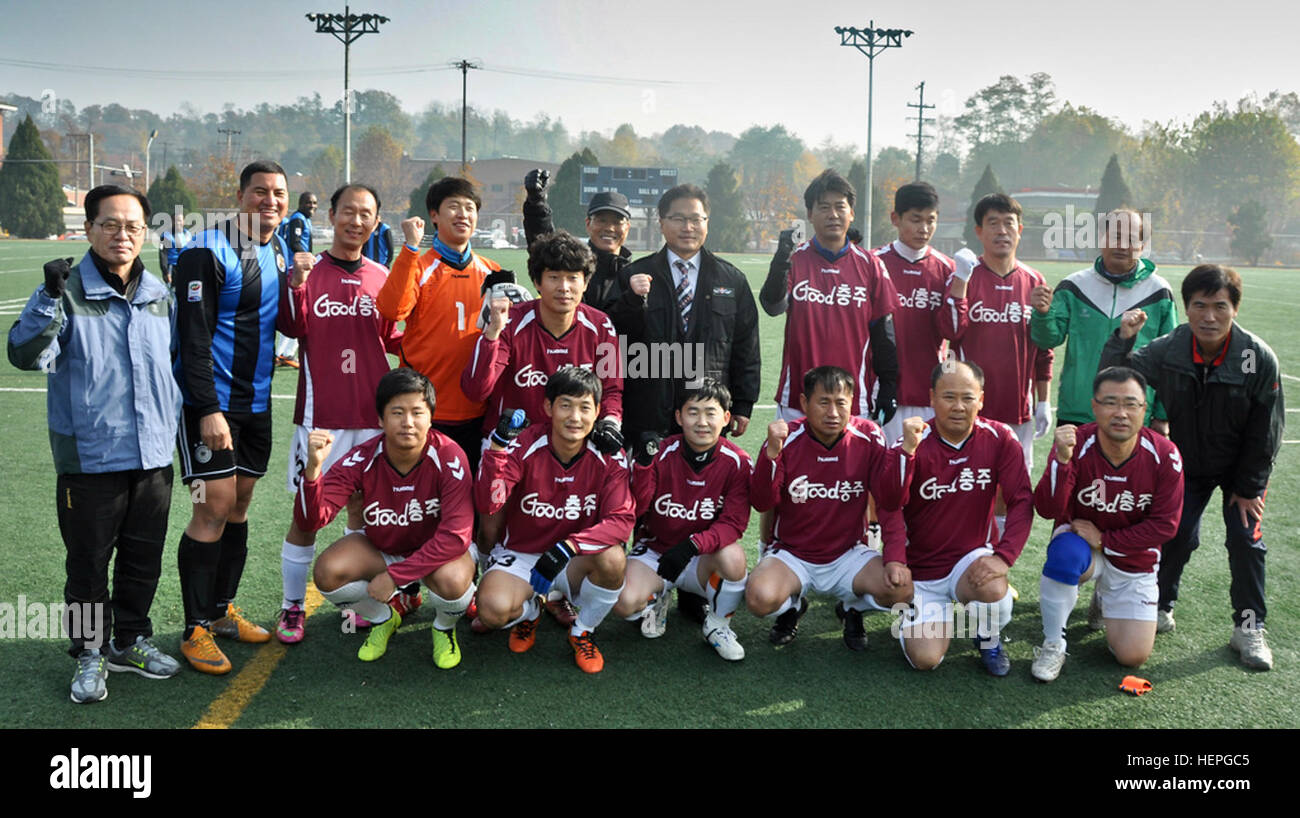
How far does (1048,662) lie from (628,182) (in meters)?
51.1

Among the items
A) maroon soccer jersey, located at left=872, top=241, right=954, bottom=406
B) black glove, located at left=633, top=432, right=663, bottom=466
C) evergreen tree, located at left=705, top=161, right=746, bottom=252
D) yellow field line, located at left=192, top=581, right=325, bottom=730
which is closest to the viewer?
yellow field line, located at left=192, top=581, right=325, bottom=730

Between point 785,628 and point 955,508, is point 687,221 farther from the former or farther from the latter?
point 785,628

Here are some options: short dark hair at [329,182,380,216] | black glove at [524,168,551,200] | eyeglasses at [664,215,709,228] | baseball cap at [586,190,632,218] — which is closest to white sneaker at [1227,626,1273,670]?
eyeglasses at [664,215,709,228]

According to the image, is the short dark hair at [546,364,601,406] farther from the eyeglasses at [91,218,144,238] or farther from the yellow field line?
the eyeglasses at [91,218,144,238]

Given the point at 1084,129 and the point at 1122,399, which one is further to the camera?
the point at 1084,129

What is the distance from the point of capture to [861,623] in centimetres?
436

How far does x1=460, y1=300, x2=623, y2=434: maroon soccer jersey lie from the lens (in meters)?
4.53

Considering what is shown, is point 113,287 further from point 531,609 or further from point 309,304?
point 531,609

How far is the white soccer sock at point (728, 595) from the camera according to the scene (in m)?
4.26

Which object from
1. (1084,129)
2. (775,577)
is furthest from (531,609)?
(1084,129)

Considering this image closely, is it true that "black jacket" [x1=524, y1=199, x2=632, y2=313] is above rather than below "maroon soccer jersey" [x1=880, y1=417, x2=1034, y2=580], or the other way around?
above

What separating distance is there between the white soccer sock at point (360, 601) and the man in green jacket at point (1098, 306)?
A: 11.5ft

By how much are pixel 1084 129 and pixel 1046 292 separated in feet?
351

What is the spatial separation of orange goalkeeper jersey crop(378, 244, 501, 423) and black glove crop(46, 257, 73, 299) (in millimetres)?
1388
